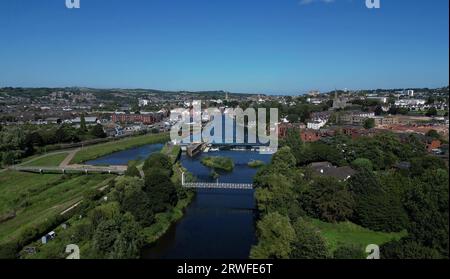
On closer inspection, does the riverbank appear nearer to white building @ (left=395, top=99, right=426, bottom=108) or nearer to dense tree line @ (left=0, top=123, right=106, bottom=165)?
dense tree line @ (left=0, top=123, right=106, bottom=165)

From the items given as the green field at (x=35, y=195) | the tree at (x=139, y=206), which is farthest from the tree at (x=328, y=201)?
the green field at (x=35, y=195)

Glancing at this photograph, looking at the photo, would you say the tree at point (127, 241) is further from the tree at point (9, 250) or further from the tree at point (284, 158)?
the tree at point (284, 158)

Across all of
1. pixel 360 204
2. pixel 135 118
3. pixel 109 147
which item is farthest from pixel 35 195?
pixel 135 118

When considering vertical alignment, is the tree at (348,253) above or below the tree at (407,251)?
below

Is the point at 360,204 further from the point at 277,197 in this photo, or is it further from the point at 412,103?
the point at 412,103

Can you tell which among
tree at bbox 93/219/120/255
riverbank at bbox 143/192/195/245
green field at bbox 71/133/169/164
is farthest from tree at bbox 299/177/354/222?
green field at bbox 71/133/169/164
